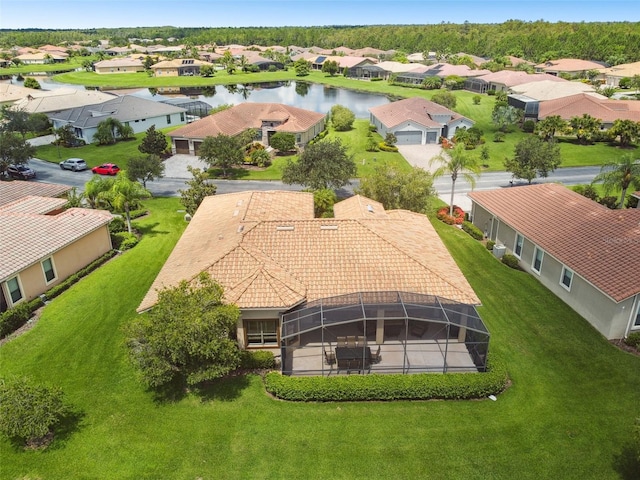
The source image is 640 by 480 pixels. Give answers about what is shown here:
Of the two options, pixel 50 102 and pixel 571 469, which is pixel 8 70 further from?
pixel 571 469

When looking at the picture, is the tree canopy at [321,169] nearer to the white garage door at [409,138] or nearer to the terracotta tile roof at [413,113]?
the terracotta tile roof at [413,113]

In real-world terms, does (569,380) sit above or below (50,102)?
below

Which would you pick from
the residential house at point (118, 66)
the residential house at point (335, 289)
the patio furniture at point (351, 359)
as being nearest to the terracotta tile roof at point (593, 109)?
the residential house at point (335, 289)

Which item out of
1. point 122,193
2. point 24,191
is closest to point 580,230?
point 122,193

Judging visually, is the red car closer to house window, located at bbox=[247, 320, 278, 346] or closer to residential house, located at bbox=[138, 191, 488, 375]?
residential house, located at bbox=[138, 191, 488, 375]

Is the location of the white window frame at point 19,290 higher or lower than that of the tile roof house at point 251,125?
lower

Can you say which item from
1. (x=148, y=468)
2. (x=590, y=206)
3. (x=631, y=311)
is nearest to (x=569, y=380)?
(x=631, y=311)

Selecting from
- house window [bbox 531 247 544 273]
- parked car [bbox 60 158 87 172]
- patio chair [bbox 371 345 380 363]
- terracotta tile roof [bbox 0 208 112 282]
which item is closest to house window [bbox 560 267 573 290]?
house window [bbox 531 247 544 273]
